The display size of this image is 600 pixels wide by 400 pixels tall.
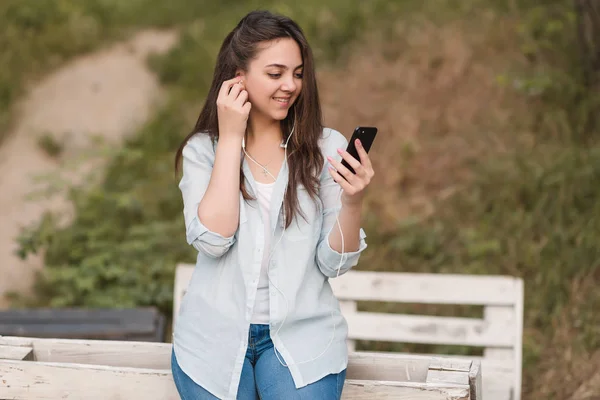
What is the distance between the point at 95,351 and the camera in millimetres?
2881

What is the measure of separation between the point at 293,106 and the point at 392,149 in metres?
3.60

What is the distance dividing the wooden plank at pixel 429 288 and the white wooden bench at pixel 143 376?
1.33 meters

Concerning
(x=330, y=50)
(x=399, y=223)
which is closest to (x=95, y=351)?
(x=399, y=223)

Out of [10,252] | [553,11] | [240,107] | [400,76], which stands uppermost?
[553,11]

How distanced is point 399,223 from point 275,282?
3.20m

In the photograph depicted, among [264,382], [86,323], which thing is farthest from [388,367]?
[86,323]

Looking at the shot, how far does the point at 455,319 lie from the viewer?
4.05 meters

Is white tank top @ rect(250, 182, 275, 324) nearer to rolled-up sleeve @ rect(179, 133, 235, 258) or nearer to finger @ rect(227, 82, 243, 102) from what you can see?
rolled-up sleeve @ rect(179, 133, 235, 258)

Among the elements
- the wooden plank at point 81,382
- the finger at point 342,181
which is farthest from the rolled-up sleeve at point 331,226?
the wooden plank at point 81,382

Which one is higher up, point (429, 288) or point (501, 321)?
point (429, 288)

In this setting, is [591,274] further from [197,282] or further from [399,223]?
[197,282]

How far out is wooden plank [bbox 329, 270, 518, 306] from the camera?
392 cm

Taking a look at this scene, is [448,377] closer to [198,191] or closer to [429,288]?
[198,191]

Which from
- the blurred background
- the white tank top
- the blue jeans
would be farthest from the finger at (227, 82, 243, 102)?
the blurred background
